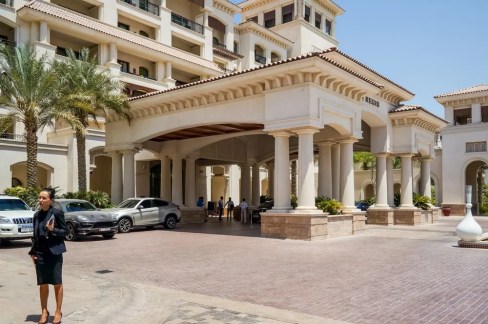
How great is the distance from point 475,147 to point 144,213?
3061cm

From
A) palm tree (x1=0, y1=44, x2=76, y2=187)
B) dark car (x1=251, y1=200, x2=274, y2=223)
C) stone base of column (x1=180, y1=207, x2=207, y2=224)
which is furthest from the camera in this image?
dark car (x1=251, y1=200, x2=274, y2=223)

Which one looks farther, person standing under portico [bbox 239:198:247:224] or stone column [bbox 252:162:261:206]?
stone column [bbox 252:162:261:206]

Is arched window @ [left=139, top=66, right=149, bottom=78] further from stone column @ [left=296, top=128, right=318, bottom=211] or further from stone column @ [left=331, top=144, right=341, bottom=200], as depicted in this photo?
stone column @ [left=296, top=128, right=318, bottom=211]

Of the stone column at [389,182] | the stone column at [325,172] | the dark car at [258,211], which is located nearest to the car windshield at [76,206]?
the stone column at [325,172]

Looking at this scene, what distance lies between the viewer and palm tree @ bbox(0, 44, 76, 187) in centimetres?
2225

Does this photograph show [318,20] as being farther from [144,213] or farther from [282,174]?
[282,174]

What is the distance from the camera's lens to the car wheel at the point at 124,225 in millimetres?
19953

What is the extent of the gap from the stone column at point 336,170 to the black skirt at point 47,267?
64.7 ft

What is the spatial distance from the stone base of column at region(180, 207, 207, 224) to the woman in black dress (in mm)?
19855

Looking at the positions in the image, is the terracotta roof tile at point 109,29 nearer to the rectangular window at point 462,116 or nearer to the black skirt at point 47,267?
the rectangular window at point 462,116

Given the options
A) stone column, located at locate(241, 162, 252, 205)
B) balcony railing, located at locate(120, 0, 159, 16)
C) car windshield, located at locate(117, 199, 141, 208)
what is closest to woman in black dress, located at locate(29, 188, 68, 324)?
car windshield, located at locate(117, 199, 141, 208)

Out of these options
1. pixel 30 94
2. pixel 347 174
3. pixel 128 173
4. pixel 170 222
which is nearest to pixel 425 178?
pixel 347 174

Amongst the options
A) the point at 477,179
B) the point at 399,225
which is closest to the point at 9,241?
the point at 399,225

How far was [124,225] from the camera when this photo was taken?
66.2ft
